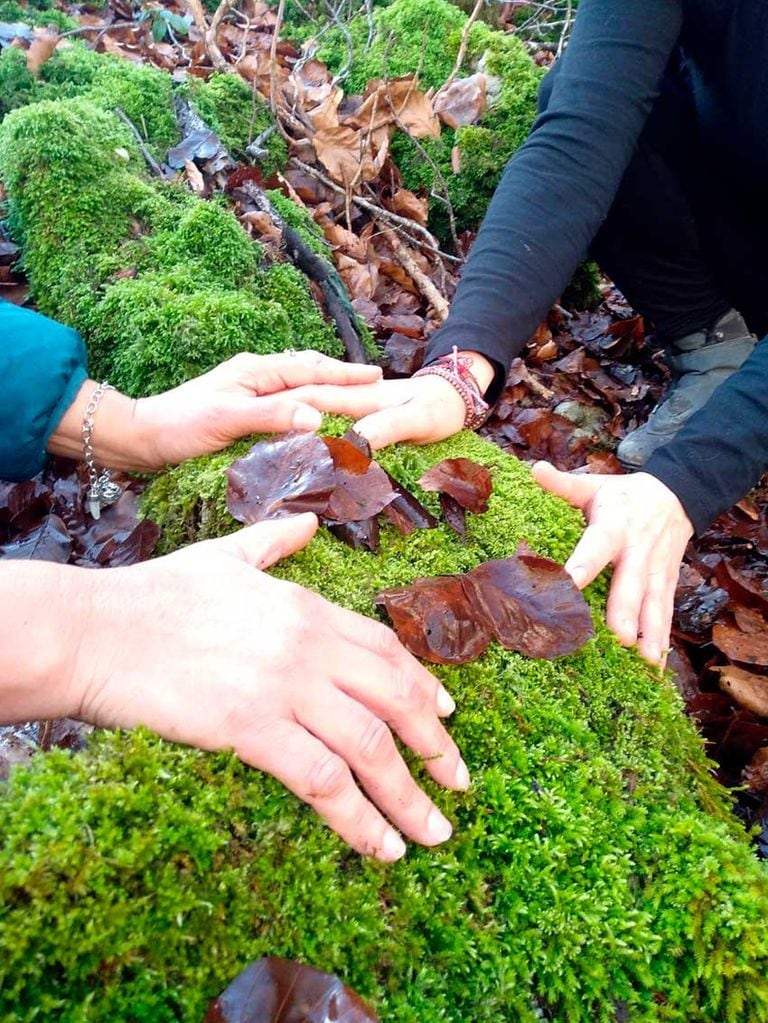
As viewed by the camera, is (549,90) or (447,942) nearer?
(447,942)

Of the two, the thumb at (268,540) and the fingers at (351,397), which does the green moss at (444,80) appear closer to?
the fingers at (351,397)

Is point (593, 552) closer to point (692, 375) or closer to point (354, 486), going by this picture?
point (354, 486)

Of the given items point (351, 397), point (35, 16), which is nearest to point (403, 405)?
point (351, 397)

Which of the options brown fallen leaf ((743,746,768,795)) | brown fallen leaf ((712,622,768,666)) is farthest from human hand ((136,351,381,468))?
brown fallen leaf ((743,746,768,795))

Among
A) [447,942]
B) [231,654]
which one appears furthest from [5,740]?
[447,942]

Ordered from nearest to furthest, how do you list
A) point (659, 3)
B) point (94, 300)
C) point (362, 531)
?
point (362, 531)
point (659, 3)
point (94, 300)

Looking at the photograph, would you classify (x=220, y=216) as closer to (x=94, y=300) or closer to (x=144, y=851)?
(x=94, y=300)
